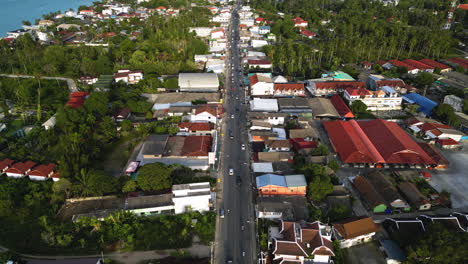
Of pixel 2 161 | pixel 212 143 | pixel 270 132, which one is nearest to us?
pixel 2 161

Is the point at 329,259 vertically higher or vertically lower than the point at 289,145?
lower

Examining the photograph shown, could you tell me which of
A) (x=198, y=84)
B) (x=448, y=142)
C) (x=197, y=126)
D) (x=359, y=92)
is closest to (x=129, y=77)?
(x=198, y=84)

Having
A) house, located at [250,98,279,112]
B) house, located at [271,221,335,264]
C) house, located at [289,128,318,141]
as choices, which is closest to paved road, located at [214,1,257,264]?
house, located at [250,98,279,112]

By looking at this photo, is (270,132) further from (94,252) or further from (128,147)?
(94,252)

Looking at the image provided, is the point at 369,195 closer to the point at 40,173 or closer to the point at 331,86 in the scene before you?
the point at 331,86

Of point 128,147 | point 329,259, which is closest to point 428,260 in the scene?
point 329,259

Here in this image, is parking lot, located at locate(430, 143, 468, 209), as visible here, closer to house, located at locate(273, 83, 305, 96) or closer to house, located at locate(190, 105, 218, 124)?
house, located at locate(273, 83, 305, 96)

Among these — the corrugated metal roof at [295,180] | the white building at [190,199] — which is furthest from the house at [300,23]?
the white building at [190,199]
